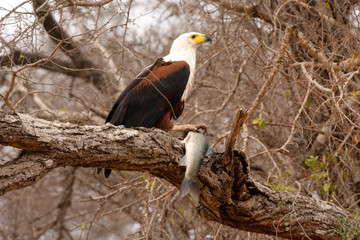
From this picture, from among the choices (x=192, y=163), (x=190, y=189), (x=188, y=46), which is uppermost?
(x=188, y=46)

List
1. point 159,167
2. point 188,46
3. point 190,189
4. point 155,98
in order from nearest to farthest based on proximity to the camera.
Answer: point 190,189 → point 159,167 → point 155,98 → point 188,46

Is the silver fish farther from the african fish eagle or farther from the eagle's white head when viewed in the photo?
the eagle's white head

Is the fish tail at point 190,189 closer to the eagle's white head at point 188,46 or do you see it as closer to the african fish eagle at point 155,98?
the african fish eagle at point 155,98

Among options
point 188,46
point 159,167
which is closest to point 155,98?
point 188,46

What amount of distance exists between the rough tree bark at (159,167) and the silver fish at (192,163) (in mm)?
101

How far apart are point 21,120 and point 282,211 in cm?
179

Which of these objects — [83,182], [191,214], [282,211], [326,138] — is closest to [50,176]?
[83,182]

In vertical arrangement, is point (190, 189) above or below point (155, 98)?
below

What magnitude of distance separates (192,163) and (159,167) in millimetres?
229

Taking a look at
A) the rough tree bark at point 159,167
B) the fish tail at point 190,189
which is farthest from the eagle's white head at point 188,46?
the fish tail at point 190,189

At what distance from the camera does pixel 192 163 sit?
2576 mm

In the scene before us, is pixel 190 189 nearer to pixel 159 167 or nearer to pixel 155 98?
pixel 159 167

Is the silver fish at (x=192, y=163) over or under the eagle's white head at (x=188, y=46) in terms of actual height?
under

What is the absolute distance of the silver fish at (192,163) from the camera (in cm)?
254
